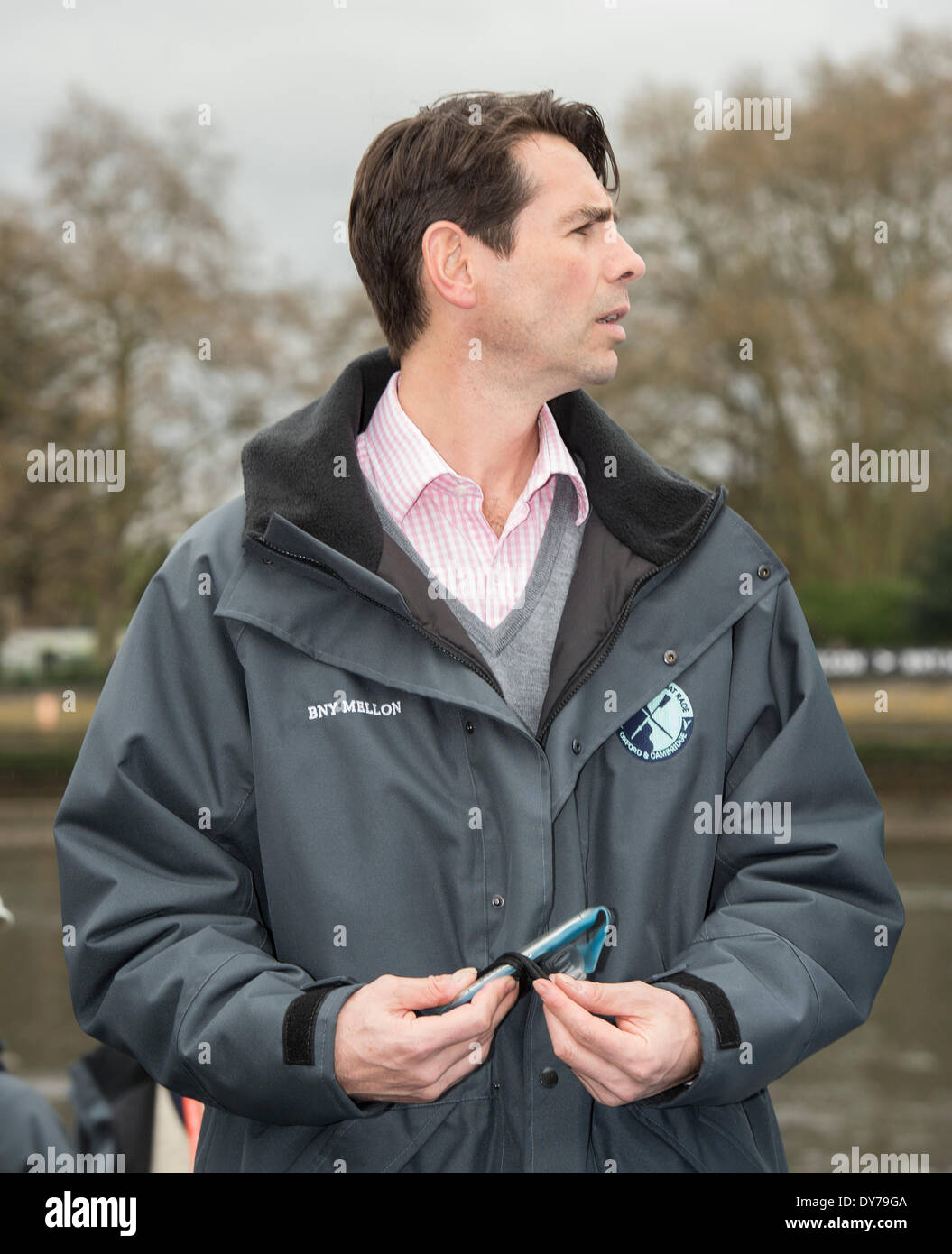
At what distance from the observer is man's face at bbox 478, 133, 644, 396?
2.35 m

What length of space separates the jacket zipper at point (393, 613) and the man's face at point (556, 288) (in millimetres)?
460

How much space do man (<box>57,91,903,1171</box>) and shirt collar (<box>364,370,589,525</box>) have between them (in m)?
0.08

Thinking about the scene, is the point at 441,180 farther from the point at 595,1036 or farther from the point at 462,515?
the point at 595,1036

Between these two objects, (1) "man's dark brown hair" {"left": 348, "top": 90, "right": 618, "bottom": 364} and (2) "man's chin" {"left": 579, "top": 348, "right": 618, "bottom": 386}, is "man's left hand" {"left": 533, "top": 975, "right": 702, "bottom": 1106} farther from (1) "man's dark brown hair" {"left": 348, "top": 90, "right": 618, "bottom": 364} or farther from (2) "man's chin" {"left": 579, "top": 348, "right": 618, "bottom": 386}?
(1) "man's dark brown hair" {"left": 348, "top": 90, "right": 618, "bottom": 364}

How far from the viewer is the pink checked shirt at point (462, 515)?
92.3 inches

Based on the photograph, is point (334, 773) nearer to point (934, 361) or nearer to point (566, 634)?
point (566, 634)

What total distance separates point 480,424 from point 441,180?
15.8 inches

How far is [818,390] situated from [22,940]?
12.5 metres

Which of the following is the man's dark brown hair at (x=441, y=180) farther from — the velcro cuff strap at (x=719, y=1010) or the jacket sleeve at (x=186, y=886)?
the velcro cuff strap at (x=719, y=1010)

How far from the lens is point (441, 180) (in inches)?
97.3

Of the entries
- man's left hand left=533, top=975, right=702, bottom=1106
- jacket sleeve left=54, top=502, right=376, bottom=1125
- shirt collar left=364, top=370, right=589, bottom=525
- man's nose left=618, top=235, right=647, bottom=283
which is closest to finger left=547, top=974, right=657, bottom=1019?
man's left hand left=533, top=975, right=702, bottom=1106

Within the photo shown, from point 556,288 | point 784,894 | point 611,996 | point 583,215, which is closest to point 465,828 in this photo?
point 611,996

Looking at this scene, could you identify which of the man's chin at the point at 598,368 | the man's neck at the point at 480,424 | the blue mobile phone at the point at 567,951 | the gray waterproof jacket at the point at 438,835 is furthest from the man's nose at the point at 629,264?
the blue mobile phone at the point at 567,951
